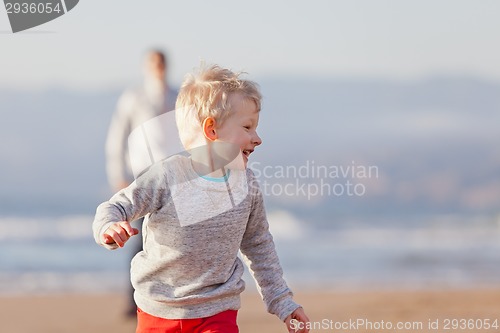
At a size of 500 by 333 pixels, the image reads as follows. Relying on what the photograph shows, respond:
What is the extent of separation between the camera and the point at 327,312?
841 centimetres

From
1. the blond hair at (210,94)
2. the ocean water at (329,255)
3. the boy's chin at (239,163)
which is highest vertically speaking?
the blond hair at (210,94)

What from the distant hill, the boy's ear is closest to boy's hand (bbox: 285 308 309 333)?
the boy's ear

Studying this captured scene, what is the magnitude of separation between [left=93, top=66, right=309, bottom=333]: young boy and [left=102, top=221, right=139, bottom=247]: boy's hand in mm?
182

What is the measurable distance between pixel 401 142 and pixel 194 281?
78.5 feet

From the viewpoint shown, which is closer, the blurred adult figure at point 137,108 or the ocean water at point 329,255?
the blurred adult figure at point 137,108

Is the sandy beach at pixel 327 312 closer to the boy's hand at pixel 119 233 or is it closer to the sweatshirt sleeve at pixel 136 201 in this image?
the sweatshirt sleeve at pixel 136 201

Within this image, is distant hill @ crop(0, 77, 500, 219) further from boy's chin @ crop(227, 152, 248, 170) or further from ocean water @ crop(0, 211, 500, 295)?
boy's chin @ crop(227, 152, 248, 170)

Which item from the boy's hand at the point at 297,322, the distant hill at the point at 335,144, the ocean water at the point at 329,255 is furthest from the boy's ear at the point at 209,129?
the distant hill at the point at 335,144

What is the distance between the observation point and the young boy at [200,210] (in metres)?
3.23

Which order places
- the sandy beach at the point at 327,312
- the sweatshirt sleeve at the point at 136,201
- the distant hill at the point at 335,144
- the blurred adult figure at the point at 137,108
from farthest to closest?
the distant hill at the point at 335,144
the sandy beach at the point at 327,312
the blurred adult figure at the point at 137,108
the sweatshirt sleeve at the point at 136,201

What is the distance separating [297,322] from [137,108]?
136 inches

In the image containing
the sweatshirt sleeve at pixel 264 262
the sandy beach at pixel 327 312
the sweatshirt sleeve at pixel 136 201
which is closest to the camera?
the sweatshirt sleeve at pixel 136 201

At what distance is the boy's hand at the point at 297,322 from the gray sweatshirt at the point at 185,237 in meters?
0.21

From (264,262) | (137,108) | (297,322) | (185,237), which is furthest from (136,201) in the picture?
(137,108)
